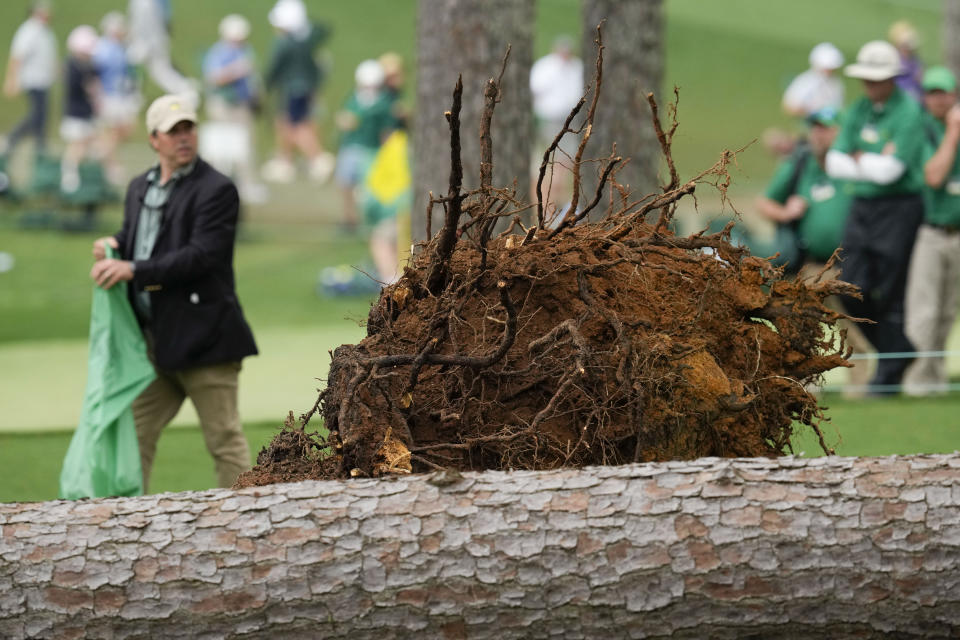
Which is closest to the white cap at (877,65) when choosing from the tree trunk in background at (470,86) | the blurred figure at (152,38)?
the tree trunk in background at (470,86)

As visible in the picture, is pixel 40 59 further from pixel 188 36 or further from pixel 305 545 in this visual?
pixel 305 545

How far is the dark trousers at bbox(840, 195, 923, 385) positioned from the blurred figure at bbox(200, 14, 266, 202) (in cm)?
1057

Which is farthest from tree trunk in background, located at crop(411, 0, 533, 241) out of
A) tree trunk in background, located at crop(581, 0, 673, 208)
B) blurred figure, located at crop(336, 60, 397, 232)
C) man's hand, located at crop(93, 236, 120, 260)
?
blurred figure, located at crop(336, 60, 397, 232)

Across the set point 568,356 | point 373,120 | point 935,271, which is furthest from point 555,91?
point 568,356

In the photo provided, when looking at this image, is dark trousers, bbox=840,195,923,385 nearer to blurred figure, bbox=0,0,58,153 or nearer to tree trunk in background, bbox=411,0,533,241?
tree trunk in background, bbox=411,0,533,241

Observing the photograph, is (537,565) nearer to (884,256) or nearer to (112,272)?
(112,272)

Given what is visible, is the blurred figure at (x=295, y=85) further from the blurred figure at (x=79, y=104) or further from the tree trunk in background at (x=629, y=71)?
the tree trunk in background at (x=629, y=71)

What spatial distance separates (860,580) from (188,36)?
96.2 feet

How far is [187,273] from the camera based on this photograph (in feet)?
21.4

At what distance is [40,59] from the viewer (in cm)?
1956

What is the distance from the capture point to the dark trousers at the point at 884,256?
30.9ft

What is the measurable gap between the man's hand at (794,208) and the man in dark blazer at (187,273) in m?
4.86

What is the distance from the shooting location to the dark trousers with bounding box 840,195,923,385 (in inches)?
371

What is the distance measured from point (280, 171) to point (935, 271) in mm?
12687
